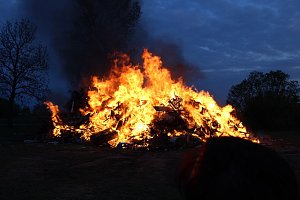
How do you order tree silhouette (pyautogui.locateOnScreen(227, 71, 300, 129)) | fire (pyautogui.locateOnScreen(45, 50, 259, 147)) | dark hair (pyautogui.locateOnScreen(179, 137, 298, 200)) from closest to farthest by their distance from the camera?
dark hair (pyautogui.locateOnScreen(179, 137, 298, 200))
fire (pyautogui.locateOnScreen(45, 50, 259, 147))
tree silhouette (pyautogui.locateOnScreen(227, 71, 300, 129))

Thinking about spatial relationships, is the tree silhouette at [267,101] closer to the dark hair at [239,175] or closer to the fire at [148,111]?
the fire at [148,111]

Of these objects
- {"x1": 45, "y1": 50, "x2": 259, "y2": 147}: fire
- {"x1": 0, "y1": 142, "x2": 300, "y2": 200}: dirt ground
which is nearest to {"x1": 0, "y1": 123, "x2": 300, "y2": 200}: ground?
{"x1": 0, "y1": 142, "x2": 300, "y2": 200}: dirt ground

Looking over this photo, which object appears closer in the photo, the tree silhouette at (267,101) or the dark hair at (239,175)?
the dark hair at (239,175)

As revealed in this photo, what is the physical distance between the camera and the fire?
57.9 feet

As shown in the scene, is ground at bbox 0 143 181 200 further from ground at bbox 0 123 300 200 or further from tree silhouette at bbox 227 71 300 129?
tree silhouette at bbox 227 71 300 129

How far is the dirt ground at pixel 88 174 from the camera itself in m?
8.28

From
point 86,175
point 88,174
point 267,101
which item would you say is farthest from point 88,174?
point 267,101

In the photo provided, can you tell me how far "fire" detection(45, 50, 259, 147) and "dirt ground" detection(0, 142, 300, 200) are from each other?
2.84 meters

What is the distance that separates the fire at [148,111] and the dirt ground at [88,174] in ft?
9.33

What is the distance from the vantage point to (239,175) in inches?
44.0

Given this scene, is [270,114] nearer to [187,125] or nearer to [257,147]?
[187,125]

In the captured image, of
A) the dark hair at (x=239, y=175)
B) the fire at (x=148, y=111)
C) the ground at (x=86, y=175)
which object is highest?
the fire at (x=148, y=111)

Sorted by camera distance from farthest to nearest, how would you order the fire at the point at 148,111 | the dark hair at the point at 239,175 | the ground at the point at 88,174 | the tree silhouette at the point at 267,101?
1. the tree silhouette at the point at 267,101
2. the fire at the point at 148,111
3. the ground at the point at 88,174
4. the dark hair at the point at 239,175

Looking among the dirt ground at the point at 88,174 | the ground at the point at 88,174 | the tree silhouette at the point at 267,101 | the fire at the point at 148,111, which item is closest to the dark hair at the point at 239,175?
the ground at the point at 88,174
